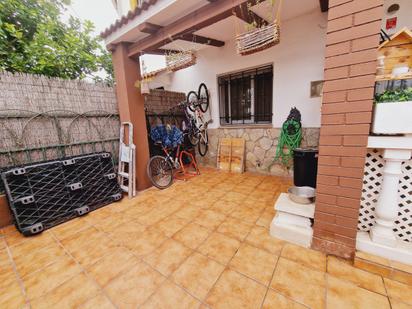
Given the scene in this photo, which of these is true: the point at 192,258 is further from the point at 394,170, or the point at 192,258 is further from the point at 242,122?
the point at 242,122

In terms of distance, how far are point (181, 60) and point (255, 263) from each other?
2.67m

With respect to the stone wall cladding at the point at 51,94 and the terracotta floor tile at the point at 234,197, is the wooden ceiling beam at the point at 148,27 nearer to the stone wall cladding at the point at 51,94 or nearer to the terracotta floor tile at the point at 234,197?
the stone wall cladding at the point at 51,94

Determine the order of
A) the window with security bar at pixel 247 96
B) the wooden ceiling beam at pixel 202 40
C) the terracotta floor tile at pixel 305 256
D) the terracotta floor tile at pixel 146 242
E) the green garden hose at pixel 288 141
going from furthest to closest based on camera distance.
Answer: the window with security bar at pixel 247 96 < the wooden ceiling beam at pixel 202 40 < the green garden hose at pixel 288 141 < the terracotta floor tile at pixel 146 242 < the terracotta floor tile at pixel 305 256

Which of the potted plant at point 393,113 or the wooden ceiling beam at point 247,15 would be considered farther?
the wooden ceiling beam at point 247,15

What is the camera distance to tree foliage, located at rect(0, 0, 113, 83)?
11.6 feet

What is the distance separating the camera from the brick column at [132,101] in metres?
3.05

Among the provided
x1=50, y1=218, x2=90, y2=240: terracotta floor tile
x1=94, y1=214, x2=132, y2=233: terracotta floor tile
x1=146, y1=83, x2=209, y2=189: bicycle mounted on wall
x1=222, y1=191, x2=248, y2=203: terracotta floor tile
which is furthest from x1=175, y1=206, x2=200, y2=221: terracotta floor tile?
x1=50, y1=218, x2=90, y2=240: terracotta floor tile

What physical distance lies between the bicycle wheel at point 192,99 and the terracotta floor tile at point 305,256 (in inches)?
134

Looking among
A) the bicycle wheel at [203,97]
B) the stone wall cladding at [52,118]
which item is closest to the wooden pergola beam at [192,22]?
the stone wall cladding at [52,118]

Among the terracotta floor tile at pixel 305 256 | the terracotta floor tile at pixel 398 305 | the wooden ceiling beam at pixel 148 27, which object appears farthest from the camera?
the wooden ceiling beam at pixel 148 27

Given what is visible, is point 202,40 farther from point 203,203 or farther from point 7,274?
point 7,274

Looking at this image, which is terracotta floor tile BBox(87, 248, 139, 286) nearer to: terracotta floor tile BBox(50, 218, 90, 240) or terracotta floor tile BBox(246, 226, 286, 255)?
terracotta floor tile BBox(50, 218, 90, 240)

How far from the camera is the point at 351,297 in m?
1.23

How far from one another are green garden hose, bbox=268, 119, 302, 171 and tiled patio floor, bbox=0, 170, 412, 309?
4.86ft
